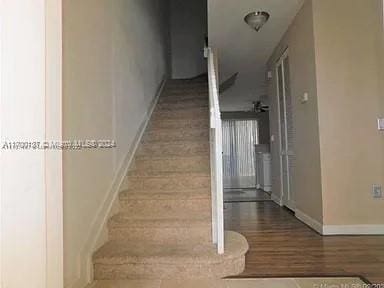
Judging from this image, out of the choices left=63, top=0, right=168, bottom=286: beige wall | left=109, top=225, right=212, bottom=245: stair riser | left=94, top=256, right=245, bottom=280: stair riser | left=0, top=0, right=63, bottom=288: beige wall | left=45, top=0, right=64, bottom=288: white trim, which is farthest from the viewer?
left=109, top=225, right=212, bottom=245: stair riser

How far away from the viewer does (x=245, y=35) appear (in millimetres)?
4809

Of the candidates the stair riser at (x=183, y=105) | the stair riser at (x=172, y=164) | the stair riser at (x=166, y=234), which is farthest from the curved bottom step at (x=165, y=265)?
the stair riser at (x=183, y=105)

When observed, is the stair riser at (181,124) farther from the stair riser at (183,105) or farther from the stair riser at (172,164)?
the stair riser at (172,164)

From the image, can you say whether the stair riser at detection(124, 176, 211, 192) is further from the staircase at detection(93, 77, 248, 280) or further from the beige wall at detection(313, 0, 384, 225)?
the beige wall at detection(313, 0, 384, 225)

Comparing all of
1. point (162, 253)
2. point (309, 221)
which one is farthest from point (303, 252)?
point (162, 253)

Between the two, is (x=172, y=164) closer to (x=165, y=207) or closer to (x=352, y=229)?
(x=165, y=207)

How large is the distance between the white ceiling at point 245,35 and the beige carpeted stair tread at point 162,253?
2.71 meters

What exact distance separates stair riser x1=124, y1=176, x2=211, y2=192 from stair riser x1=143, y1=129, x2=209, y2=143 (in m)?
0.80

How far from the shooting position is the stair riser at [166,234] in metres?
2.76

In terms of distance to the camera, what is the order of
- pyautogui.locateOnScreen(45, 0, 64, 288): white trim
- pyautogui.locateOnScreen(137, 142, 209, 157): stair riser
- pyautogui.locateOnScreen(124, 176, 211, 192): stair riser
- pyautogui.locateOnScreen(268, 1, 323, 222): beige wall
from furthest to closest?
pyautogui.locateOnScreen(137, 142, 209, 157): stair riser
pyautogui.locateOnScreen(268, 1, 323, 222): beige wall
pyautogui.locateOnScreen(124, 176, 211, 192): stair riser
pyautogui.locateOnScreen(45, 0, 64, 288): white trim

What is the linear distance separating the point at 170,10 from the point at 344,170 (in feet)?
19.1

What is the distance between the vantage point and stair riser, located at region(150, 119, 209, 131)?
435 cm

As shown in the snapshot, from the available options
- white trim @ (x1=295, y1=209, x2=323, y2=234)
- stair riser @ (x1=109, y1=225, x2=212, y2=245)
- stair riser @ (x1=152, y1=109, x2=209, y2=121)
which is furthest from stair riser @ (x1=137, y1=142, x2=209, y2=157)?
white trim @ (x1=295, y1=209, x2=323, y2=234)

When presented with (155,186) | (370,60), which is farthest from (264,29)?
(155,186)
